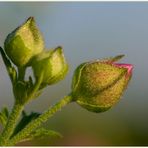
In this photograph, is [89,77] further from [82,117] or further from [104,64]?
[82,117]

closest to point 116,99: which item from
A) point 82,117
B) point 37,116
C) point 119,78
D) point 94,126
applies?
point 119,78

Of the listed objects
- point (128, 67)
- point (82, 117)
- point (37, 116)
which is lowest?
point (82, 117)

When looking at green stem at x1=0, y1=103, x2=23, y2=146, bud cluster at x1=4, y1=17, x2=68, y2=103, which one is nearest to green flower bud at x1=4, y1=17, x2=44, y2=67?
Answer: bud cluster at x1=4, y1=17, x2=68, y2=103

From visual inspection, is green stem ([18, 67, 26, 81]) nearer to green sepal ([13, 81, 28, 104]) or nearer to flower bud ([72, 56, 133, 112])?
green sepal ([13, 81, 28, 104])

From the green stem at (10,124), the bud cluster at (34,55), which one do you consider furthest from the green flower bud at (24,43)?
the green stem at (10,124)

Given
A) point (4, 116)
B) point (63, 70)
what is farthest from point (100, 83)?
point (4, 116)
